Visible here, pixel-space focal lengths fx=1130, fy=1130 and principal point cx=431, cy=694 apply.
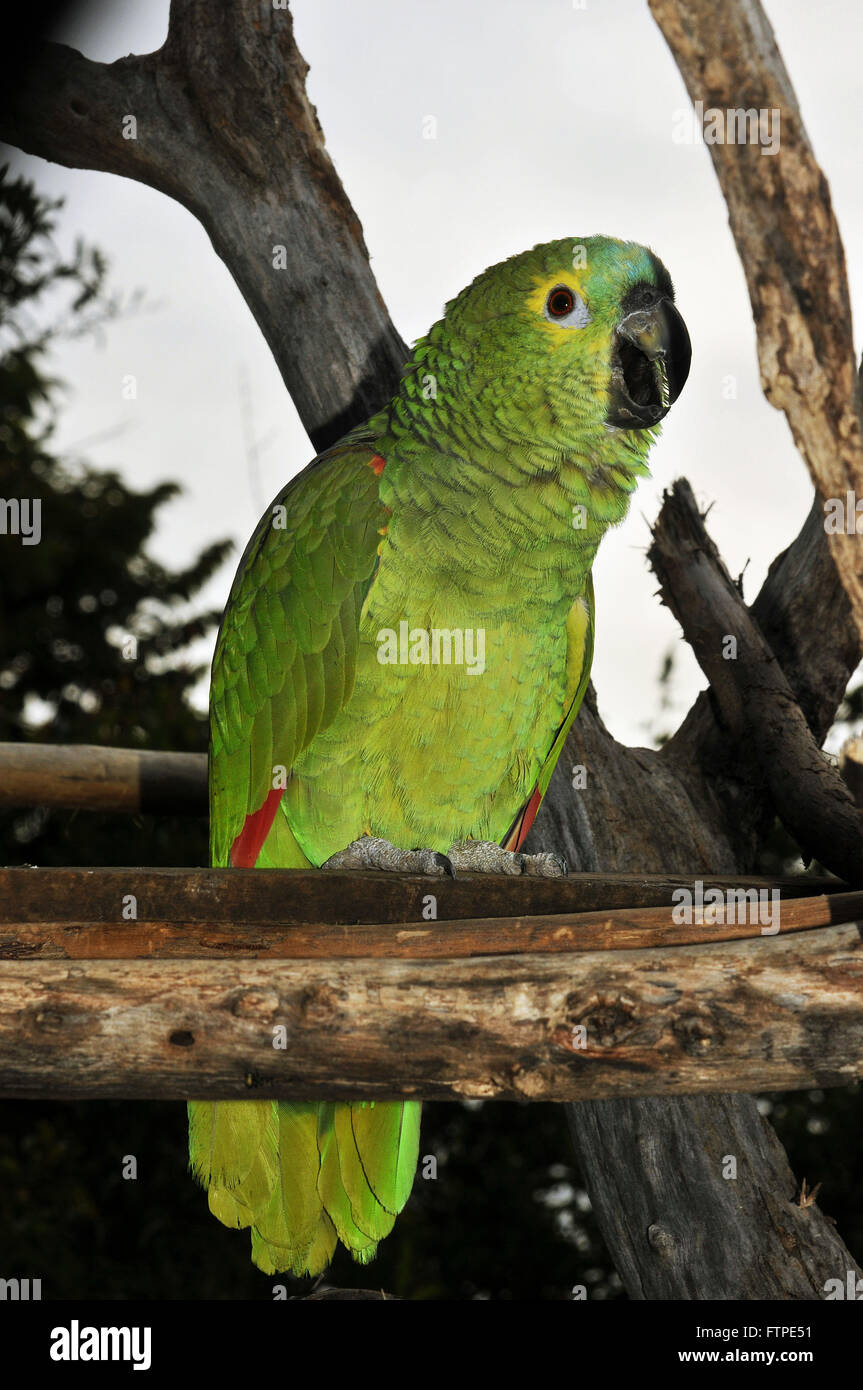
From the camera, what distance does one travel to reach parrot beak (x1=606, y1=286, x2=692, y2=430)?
231 cm

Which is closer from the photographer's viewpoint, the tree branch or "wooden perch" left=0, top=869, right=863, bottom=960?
"wooden perch" left=0, top=869, right=863, bottom=960

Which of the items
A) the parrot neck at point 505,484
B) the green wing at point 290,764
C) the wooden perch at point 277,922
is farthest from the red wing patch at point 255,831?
the wooden perch at point 277,922

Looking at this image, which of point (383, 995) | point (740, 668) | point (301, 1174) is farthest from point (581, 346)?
point (301, 1174)

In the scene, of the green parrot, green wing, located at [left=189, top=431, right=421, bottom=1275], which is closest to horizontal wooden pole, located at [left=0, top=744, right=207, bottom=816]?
green wing, located at [left=189, top=431, right=421, bottom=1275]

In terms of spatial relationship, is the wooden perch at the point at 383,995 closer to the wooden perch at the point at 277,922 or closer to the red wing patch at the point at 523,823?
the wooden perch at the point at 277,922

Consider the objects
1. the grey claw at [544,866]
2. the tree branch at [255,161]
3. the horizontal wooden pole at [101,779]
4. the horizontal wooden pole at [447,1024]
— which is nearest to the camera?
the horizontal wooden pole at [447,1024]

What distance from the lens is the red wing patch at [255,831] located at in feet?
8.13

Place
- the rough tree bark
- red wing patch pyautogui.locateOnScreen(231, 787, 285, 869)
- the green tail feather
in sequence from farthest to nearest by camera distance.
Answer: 1. the rough tree bark
2. red wing patch pyautogui.locateOnScreen(231, 787, 285, 869)
3. the green tail feather

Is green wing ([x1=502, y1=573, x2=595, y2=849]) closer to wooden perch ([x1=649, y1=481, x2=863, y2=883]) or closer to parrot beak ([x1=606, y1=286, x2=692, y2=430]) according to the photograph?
wooden perch ([x1=649, y1=481, x2=863, y2=883])

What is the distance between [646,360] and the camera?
2.33 metres

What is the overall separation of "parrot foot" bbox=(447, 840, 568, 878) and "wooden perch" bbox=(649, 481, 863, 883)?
29.3 inches

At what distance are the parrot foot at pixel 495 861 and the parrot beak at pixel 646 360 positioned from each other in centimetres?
93
